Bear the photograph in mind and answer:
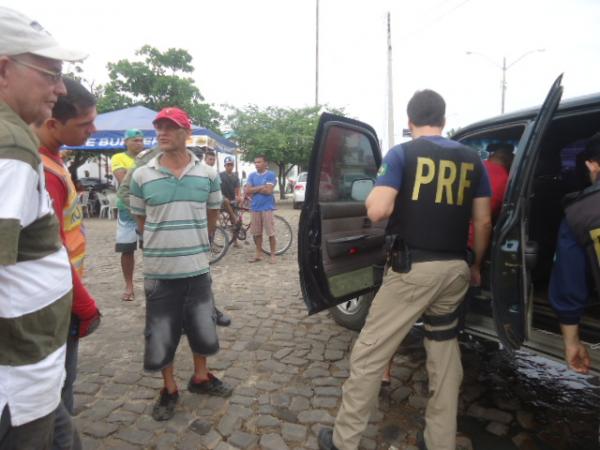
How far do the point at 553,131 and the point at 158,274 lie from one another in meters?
3.38

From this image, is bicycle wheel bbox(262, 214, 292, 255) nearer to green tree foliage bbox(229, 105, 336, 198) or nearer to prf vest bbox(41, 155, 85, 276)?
prf vest bbox(41, 155, 85, 276)

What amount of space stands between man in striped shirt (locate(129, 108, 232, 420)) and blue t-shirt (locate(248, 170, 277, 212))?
438 cm

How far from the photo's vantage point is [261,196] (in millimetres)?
7211

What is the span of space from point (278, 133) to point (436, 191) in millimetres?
18375

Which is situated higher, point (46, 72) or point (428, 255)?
point (46, 72)

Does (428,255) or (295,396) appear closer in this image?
(428,255)

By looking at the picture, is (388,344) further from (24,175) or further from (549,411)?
(24,175)

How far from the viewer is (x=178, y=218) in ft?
8.41

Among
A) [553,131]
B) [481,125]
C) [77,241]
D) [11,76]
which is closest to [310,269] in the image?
[77,241]

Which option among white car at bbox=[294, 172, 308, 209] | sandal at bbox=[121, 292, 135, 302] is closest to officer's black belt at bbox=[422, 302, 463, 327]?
sandal at bbox=[121, 292, 135, 302]

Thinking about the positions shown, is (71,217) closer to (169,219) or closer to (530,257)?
(169,219)

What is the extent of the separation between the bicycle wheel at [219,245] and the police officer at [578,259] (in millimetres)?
5708

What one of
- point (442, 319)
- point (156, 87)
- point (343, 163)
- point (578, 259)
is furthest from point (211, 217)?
point (156, 87)

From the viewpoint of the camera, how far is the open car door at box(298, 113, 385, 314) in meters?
2.85
